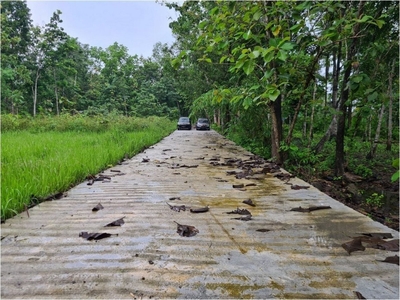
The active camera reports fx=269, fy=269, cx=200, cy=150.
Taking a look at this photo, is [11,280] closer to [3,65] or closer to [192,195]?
[192,195]

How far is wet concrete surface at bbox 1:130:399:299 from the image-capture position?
119 cm

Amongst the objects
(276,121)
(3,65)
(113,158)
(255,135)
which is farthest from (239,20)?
(3,65)

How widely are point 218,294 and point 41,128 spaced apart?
11.8 m

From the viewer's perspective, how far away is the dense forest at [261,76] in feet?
11.6

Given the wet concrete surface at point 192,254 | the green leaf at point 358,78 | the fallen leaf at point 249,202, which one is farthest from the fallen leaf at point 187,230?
the green leaf at point 358,78

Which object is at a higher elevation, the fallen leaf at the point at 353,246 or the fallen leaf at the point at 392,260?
the fallen leaf at the point at 353,246

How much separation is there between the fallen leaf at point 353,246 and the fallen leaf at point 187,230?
2.94 ft

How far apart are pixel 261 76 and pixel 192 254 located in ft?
17.9

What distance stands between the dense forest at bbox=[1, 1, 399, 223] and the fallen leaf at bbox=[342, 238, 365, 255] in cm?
48

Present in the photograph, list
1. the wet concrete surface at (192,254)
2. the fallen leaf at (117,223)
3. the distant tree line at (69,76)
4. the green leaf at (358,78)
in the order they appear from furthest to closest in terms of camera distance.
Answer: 1. the distant tree line at (69,76)
2. the green leaf at (358,78)
3. the fallen leaf at (117,223)
4. the wet concrete surface at (192,254)

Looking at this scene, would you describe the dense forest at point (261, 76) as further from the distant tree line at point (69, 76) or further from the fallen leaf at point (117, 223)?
the fallen leaf at point (117, 223)

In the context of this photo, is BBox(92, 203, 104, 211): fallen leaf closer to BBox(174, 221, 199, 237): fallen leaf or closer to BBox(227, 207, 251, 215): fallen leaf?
BBox(174, 221, 199, 237): fallen leaf

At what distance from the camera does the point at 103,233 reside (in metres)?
1.74

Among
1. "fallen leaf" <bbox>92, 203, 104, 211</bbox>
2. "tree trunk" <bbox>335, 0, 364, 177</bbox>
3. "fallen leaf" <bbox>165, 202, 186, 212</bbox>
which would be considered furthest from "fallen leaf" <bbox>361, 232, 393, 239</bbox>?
"tree trunk" <bbox>335, 0, 364, 177</bbox>
